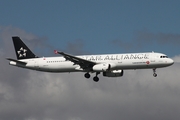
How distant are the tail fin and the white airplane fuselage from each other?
2.48 m

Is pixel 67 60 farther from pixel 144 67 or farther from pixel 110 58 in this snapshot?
pixel 144 67

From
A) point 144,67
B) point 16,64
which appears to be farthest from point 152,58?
point 16,64

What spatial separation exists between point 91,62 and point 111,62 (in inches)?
154

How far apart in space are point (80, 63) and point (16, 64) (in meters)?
13.4

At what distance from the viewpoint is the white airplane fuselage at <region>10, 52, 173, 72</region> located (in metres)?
99.1

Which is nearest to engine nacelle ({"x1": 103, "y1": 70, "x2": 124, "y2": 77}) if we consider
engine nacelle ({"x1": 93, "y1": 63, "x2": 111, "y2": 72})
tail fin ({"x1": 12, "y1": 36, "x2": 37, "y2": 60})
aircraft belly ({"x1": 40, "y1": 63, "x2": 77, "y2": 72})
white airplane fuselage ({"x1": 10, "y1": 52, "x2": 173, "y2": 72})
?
white airplane fuselage ({"x1": 10, "y1": 52, "x2": 173, "y2": 72})

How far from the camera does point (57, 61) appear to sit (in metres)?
105

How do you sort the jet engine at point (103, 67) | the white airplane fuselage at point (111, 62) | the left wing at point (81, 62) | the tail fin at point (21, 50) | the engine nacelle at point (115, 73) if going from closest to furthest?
1. the white airplane fuselage at point (111, 62)
2. the jet engine at point (103, 67)
3. the left wing at point (81, 62)
4. the engine nacelle at point (115, 73)
5. the tail fin at point (21, 50)

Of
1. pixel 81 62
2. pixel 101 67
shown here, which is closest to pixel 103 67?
pixel 101 67

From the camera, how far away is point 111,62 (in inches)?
3969

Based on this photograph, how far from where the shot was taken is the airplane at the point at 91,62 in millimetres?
99250

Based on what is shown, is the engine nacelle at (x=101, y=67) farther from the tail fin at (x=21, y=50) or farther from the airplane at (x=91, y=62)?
the tail fin at (x=21, y=50)

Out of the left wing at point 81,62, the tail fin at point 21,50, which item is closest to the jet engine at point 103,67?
the left wing at point 81,62

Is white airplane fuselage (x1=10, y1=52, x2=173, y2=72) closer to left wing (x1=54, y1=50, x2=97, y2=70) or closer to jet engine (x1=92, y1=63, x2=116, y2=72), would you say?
jet engine (x1=92, y1=63, x2=116, y2=72)
